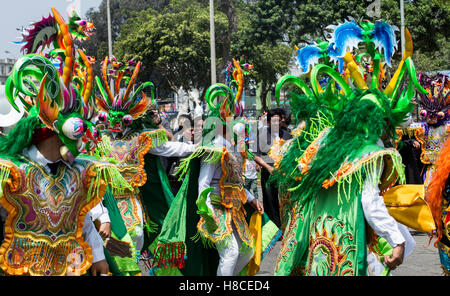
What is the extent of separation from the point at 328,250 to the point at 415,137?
7165 mm

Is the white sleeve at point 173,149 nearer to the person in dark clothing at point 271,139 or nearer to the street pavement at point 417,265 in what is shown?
the street pavement at point 417,265

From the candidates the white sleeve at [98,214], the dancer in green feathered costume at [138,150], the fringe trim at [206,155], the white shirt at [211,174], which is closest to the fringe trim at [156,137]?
the dancer in green feathered costume at [138,150]

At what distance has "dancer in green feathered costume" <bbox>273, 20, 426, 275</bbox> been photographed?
396 centimetres

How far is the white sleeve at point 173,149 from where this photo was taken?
667 cm

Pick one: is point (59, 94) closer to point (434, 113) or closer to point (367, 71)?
point (367, 71)

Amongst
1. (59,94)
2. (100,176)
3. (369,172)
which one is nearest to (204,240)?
(100,176)

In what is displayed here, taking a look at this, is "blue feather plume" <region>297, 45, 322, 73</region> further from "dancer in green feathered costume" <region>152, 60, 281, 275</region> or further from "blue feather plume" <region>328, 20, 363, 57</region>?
"dancer in green feathered costume" <region>152, 60, 281, 275</region>

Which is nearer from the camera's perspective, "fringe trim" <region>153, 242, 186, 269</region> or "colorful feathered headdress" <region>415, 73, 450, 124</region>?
"fringe trim" <region>153, 242, 186, 269</region>

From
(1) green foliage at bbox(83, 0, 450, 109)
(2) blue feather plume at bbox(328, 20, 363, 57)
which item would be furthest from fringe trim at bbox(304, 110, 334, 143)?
(1) green foliage at bbox(83, 0, 450, 109)

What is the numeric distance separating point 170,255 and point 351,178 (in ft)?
8.30

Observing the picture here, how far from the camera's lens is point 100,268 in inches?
155

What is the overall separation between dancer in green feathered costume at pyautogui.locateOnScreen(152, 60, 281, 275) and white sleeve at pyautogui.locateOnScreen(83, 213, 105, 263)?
1.81 metres

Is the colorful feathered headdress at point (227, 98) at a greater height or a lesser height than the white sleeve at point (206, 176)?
greater

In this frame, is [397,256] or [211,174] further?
[211,174]
